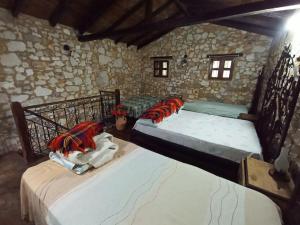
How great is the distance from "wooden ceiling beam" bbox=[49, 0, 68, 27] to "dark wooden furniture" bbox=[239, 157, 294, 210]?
3595 mm

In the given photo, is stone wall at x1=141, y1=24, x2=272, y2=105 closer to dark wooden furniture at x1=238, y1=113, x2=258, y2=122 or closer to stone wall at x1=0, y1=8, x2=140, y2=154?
dark wooden furniture at x1=238, y1=113, x2=258, y2=122

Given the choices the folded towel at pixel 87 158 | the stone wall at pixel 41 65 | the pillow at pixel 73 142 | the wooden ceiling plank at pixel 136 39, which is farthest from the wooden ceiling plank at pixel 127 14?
the folded towel at pixel 87 158

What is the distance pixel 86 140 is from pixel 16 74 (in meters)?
2.40

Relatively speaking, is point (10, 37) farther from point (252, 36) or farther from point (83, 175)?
point (252, 36)

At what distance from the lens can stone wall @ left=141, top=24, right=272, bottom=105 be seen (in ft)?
12.1

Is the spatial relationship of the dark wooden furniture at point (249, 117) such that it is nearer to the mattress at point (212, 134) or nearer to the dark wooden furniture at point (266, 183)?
the mattress at point (212, 134)

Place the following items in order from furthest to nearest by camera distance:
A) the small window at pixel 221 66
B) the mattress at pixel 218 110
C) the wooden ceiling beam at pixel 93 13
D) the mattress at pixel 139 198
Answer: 1. the small window at pixel 221 66
2. the mattress at pixel 218 110
3. the wooden ceiling beam at pixel 93 13
4. the mattress at pixel 139 198

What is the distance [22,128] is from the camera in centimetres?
211

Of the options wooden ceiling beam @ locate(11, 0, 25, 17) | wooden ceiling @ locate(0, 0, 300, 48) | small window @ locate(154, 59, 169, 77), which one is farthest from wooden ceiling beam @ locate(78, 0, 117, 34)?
small window @ locate(154, 59, 169, 77)

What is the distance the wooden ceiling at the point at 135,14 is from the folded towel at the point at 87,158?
2.26m

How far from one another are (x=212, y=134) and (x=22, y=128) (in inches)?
113

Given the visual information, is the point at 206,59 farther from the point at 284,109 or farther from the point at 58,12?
the point at 58,12

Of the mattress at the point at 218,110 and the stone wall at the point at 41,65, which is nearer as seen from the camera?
the stone wall at the point at 41,65

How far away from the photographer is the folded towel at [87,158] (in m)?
1.20
